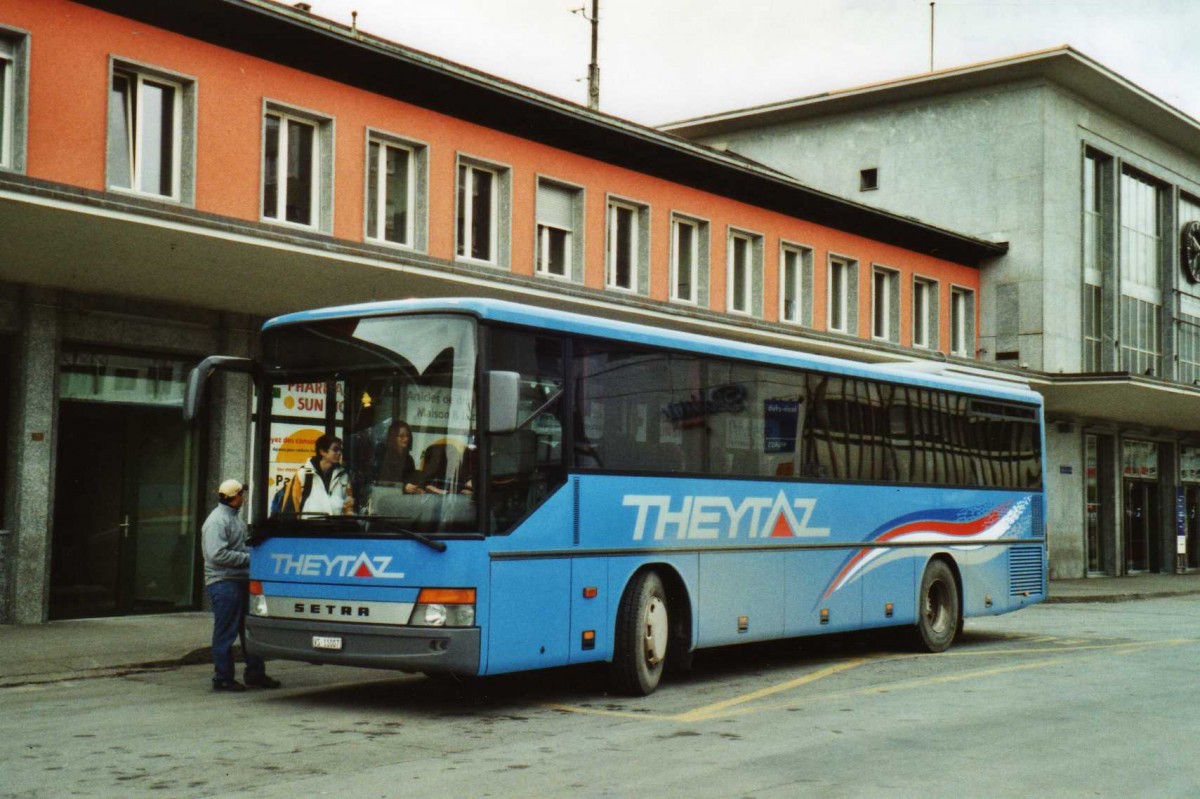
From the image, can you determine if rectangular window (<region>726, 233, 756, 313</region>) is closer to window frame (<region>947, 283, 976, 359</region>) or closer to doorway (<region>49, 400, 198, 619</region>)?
A: window frame (<region>947, 283, 976, 359</region>)

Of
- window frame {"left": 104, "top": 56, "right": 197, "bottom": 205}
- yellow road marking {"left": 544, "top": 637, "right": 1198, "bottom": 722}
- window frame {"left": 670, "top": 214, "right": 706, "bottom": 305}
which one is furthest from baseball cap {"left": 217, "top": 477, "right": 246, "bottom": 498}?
window frame {"left": 670, "top": 214, "right": 706, "bottom": 305}

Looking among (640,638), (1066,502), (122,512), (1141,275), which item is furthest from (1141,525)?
(640,638)

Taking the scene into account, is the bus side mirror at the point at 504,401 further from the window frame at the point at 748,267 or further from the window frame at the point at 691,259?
the window frame at the point at 748,267

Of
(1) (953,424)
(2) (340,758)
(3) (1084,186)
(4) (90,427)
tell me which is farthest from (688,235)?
(2) (340,758)

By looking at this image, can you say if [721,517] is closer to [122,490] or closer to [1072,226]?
[122,490]

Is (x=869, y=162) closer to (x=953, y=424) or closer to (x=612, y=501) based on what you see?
(x=953, y=424)

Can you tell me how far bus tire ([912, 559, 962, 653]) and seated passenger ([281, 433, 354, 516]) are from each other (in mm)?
7900

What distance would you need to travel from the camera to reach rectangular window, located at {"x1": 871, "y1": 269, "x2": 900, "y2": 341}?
3259cm

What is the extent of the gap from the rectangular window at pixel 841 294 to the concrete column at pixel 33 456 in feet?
60.8

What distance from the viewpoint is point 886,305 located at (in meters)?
32.7

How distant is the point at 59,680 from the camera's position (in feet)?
40.8

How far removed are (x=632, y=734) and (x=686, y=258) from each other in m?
18.0

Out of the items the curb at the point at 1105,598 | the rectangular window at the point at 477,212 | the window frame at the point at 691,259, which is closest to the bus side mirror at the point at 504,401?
the rectangular window at the point at 477,212

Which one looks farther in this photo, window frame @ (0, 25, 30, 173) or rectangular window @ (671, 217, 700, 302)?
rectangular window @ (671, 217, 700, 302)
